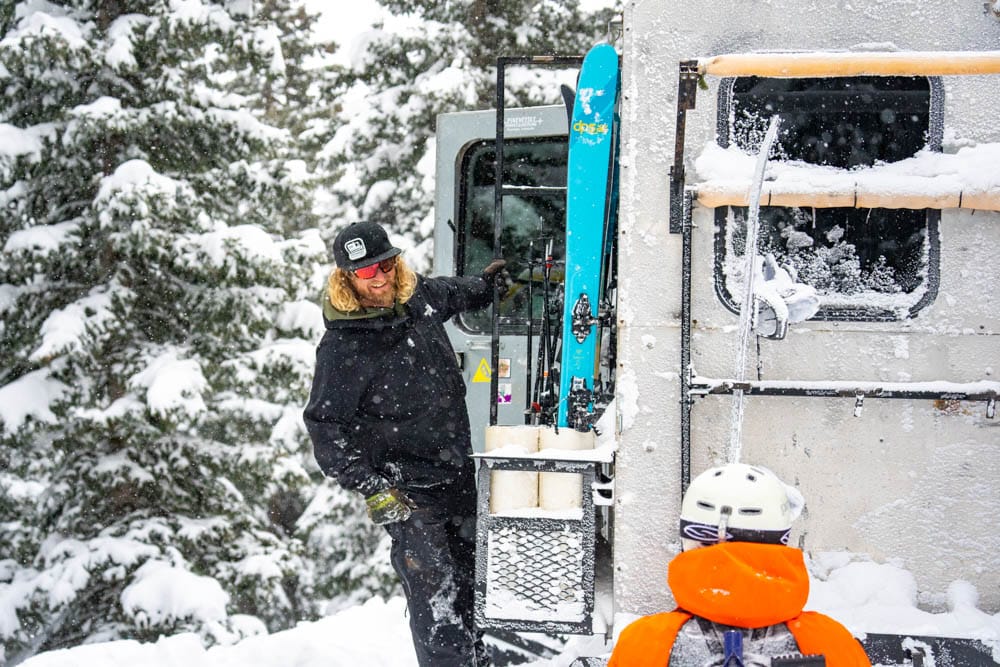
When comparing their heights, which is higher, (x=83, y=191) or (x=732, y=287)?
(x=83, y=191)

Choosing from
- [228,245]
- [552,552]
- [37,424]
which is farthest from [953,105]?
[37,424]

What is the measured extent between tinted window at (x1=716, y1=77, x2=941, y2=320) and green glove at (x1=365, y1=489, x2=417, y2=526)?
4.80 ft

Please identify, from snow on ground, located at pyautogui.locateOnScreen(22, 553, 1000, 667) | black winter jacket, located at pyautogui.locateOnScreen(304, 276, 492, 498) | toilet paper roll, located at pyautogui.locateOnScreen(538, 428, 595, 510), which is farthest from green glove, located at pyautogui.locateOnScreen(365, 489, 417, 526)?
snow on ground, located at pyautogui.locateOnScreen(22, 553, 1000, 667)

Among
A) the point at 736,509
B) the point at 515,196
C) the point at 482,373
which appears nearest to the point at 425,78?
the point at 515,196

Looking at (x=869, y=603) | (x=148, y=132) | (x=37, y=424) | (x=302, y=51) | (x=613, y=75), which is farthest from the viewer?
(x=302, y=51)

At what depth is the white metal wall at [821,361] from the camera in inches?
121

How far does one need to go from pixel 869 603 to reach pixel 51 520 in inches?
331

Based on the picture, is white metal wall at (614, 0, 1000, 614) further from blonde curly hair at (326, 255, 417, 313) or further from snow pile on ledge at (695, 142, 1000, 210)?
blonde curly hair at (326, 255, 417, 313)

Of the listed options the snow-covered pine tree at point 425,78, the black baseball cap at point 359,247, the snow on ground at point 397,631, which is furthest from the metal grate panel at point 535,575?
the snow-covered pine tree at point 425,78

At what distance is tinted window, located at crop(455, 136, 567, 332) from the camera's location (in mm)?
6133

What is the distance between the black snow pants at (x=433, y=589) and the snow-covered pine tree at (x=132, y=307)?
5515mm

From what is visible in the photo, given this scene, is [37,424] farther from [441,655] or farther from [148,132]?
[441,655]

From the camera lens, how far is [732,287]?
124 inches

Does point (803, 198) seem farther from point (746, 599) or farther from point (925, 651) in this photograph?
point (746, 599)
